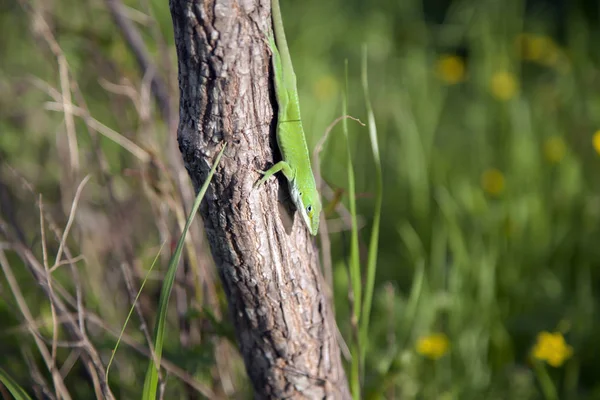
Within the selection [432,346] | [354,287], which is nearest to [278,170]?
[354,287]

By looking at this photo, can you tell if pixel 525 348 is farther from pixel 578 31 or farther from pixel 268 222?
pixel 578 31

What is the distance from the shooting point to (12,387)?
1.40 m

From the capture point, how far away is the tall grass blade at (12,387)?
137cm

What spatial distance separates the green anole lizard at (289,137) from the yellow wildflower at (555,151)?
7.17 feet

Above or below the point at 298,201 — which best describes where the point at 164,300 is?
below

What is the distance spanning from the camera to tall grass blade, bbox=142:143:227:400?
1.22 m

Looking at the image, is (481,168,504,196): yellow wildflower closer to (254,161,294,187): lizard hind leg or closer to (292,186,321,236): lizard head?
(292,186,321,236): lizard head

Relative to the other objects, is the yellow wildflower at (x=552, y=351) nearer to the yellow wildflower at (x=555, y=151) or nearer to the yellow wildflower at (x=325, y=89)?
the yellow wildflower at (x=555, y=151)

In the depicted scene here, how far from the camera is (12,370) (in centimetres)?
242

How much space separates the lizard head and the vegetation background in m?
0.13

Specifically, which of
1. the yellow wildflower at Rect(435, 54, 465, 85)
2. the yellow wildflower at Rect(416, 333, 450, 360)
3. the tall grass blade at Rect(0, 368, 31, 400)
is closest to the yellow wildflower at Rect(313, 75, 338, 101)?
the yellow wildflower at Rect(435, 54, 465, 85)

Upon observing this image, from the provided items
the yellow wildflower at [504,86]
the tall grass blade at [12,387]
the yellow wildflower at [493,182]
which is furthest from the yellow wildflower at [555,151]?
the tall grass blade at [12,387]

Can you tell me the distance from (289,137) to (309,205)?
0.77 feet

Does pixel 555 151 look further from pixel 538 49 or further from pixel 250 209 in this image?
pixel 250 209
